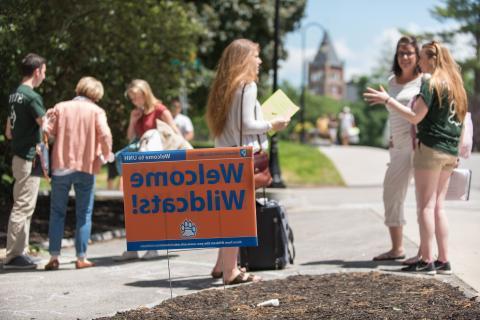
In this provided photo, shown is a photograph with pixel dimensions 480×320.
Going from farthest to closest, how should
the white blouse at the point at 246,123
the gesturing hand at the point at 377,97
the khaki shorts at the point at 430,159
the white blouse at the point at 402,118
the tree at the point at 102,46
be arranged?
the tree at the point at 102,46 → the white blouse at the point at 402,118 → the khaki shorts at the point at 430,159 → the gesturing hand at the point at 377,97 → the white blouse at the point at 246,123

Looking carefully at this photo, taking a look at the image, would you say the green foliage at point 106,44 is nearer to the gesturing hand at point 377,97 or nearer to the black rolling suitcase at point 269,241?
the black rolling suitcase at point 269,241

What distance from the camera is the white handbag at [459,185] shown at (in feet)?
23.8

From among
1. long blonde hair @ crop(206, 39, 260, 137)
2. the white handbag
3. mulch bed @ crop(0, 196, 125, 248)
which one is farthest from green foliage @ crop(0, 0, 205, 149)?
the white handbag

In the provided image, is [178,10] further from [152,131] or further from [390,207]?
[390,207]

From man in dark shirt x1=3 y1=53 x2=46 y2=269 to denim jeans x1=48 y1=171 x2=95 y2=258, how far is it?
258 mm

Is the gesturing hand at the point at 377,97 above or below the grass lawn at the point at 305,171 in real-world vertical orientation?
above

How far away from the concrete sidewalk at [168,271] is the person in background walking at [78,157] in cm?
35

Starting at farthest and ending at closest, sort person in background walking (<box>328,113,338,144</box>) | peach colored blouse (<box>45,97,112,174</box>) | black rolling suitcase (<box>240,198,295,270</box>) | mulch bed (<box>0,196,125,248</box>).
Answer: person in background walking (<box>328,113,338,144</box>) → mulch bed (<box>0,196,125,248</box>) → peach colored blouse (<box>45,97,112,174</box>) → black rolling suitcase (<box>240,198,295,270</box>)

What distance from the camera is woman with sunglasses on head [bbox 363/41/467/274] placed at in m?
6.79

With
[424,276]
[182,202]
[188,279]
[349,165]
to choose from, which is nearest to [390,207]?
[424,276]

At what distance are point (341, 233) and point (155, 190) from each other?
493 centimetres

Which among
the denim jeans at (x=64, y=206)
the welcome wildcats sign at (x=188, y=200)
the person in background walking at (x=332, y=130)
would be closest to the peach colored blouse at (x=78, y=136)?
the denim jeans at (x=64, y=206)

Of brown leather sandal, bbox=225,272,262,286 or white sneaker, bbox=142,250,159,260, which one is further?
white sneaker, bbox=142,250,159,260

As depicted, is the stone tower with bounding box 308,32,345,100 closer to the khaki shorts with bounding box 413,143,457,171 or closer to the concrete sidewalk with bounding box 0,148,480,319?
the concrete sidewalk with bounding box 0,148,480,319
